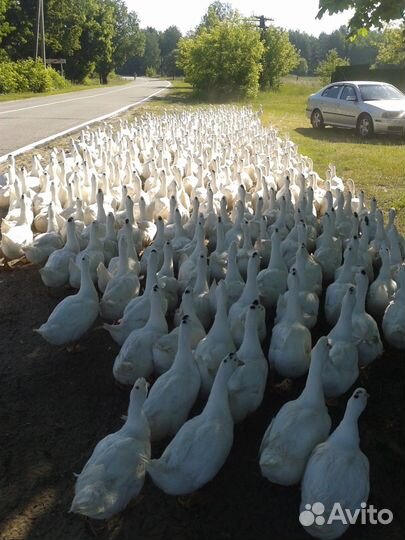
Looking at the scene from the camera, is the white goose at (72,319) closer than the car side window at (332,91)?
Yes

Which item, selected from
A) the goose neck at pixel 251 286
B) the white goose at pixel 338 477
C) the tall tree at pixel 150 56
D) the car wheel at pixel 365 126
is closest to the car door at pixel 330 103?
the car wheel at pixel 365 126

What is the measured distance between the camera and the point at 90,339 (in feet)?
14.2

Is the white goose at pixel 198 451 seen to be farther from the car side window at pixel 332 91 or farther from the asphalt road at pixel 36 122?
the car side window at pixel 332 91

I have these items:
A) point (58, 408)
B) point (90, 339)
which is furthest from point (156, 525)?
point (90, 339)

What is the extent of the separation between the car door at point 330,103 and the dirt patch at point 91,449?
1409cm

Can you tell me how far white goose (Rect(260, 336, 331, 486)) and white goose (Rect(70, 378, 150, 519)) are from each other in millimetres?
628

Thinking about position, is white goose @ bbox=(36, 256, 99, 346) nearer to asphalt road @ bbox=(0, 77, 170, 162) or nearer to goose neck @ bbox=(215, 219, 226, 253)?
goose neck @ bbox=(215, 219, 226, 253)

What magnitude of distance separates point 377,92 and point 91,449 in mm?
15698

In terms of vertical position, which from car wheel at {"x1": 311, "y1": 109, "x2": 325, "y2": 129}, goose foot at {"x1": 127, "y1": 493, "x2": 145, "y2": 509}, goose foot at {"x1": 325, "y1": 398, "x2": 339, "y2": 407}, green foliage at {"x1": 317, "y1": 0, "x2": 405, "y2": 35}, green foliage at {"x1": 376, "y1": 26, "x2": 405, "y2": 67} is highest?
green foliage at {"x1": 376, "y1": 26, "x2": 405, "y2": 67}

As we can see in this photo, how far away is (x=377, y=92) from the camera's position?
16219 millimetres

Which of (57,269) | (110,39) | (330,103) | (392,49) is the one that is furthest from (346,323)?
(110,39)

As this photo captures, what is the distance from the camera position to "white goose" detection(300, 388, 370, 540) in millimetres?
2523

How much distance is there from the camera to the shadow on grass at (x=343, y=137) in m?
14.8

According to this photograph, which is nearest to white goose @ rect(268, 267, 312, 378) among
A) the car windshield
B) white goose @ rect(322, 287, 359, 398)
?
white goose @ rect(322, 287, 359, 398)
